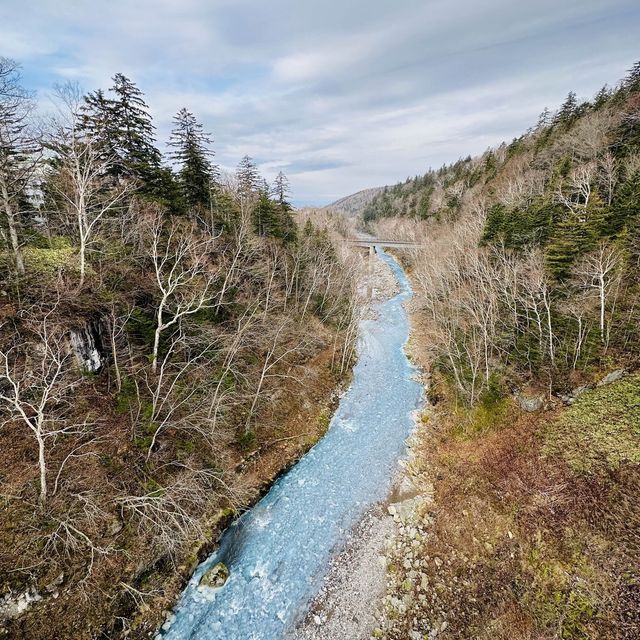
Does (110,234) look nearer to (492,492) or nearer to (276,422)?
(276,422)

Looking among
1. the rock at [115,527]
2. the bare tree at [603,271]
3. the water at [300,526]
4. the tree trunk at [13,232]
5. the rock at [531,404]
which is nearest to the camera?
the water at [300,526]

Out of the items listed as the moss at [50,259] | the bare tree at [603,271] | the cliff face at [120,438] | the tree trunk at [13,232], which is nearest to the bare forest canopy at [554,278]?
the bare tree at [603,271]

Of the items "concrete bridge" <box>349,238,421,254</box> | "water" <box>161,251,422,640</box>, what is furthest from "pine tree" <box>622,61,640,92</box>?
"water" <box>161,251,422,640</box>

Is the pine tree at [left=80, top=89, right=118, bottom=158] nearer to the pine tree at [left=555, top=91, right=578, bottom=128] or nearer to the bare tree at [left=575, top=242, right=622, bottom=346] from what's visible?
the bare tree at [left=575, top=242, right=622, bottom=346]

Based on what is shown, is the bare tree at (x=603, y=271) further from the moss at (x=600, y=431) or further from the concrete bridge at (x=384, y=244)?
the concrete bridge at (x=384, y=244)

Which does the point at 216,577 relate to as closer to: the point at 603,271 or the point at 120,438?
the point at 120,438

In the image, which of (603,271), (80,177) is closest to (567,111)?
(603,271)

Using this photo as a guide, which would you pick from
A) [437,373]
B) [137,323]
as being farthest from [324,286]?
[137,323]
